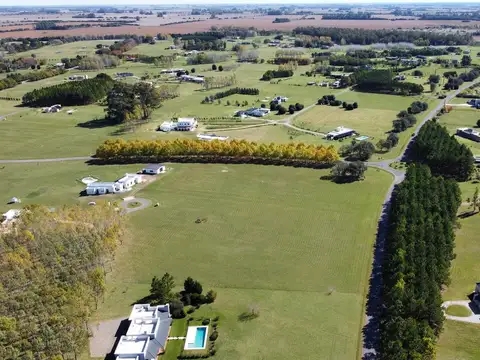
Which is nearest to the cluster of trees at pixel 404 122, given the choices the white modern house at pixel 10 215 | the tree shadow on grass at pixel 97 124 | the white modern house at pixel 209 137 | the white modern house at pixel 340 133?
the white modern house at pixel 340 133

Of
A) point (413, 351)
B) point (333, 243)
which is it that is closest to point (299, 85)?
point (333, 243)

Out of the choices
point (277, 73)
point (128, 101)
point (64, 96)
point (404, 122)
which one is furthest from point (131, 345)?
point (277, 73)

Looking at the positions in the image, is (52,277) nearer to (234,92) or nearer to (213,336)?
(213,336)

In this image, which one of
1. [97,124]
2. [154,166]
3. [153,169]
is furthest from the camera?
[97,124]

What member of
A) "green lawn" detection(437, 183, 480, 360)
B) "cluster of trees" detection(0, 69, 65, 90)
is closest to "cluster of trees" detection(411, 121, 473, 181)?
"green lawn" detection(437, 183, 480, 360)

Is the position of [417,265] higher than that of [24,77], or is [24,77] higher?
[24,77]
